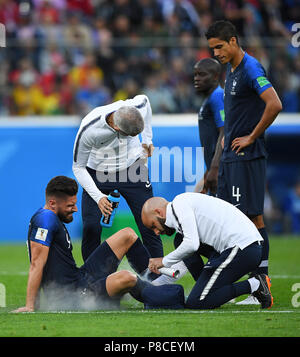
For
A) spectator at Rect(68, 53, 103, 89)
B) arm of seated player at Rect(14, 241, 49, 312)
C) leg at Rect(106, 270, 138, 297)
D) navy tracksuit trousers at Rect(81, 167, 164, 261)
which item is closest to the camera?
arm of seated player at Rect(14, 241, 49, 312)

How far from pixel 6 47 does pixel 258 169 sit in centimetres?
844

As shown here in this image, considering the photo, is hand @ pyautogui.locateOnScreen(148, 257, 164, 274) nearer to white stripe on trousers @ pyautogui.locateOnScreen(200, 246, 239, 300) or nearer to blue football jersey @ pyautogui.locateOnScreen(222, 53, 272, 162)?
white stripe on trousers @ pyautogui.locateOnScreen(200, 246, 239, 300)

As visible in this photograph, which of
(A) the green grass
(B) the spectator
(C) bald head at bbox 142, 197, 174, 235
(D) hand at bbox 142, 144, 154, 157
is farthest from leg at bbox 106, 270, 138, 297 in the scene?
(B) the spectator

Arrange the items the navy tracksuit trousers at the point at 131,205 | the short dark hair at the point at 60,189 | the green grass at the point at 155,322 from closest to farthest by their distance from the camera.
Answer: the green grass at the point at 155,322
the short dark hair at the point at 60,189
the navy tracksuit trousers at the point at 131,205

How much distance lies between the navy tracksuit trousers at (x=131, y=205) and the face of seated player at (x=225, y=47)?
1544 millimetres

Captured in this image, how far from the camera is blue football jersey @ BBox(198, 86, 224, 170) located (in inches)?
344

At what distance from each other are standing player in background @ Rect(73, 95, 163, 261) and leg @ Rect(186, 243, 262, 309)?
137 cm

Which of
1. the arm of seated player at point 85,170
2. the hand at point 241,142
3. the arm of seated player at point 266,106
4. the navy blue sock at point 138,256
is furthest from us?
the arm of seated player at point 85,170

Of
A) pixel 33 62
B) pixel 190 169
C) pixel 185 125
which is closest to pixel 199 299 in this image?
pixel 190 169

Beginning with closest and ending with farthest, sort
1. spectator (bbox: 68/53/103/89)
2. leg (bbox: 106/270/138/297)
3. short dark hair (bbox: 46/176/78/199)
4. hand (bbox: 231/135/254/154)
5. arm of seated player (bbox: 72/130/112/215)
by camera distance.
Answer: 1. leg (bbox: 106/270/138/297)
2. short dark hair (bbox: 46/176/78/199)
3. hand (bbox: 231/135/254/154)
4. arm of seated player (bbox: 72/130/112/215)
5. spectator (bbox: 68/53/103/89)

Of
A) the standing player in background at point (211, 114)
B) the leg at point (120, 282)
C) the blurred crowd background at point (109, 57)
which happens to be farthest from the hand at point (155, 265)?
the blurred crowd background at point (109, 57)

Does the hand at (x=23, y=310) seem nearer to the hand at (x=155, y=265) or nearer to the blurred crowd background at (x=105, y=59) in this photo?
the hand at (x=155, y=265)

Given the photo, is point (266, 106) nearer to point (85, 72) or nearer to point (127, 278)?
point (127, 278)

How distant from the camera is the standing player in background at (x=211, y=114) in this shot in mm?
8719
